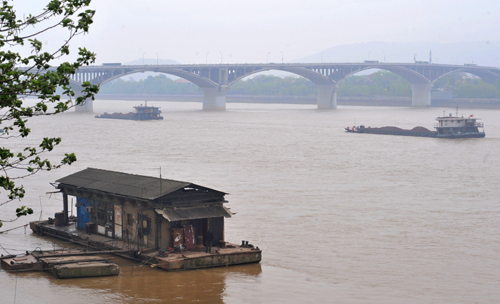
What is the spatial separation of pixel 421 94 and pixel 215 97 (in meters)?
60.4

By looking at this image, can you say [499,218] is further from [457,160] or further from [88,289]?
[457,160]

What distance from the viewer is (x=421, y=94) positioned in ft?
633

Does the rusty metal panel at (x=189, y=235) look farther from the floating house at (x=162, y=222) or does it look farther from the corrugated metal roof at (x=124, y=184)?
the corrugated metal roof at (x=124, y=184)

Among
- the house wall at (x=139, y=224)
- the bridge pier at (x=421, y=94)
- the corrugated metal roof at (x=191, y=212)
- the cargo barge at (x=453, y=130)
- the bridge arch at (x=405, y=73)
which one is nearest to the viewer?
the corrugated metal roof at (x=191, y=212)

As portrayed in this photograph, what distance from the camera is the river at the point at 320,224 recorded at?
2334 centimetres

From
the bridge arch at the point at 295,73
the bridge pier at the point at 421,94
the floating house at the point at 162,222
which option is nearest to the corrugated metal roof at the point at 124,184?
the floating house at the point at 162,222

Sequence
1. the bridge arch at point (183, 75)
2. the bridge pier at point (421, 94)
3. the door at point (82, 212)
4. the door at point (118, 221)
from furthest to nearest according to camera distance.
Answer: the bridge pier at point (421, 94), the bridge arch at point (183, 75), the door at point (82, 212), the door at point (118, 221)

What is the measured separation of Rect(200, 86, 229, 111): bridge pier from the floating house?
14038 cm

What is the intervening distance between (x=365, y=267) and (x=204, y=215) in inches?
A: 256

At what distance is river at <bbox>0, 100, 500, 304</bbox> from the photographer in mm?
23344

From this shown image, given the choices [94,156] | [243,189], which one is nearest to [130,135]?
[94,156]

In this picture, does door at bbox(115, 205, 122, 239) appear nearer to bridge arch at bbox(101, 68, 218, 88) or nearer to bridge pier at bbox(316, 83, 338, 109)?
bridge arch at bbox(101, 68, 218, 88)

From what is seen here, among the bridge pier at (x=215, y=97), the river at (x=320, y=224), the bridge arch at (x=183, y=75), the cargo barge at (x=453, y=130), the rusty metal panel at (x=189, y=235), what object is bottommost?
the river at (x=320, y=224)

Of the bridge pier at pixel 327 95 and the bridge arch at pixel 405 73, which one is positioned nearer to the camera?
the bridge pier at pixel 327 95
